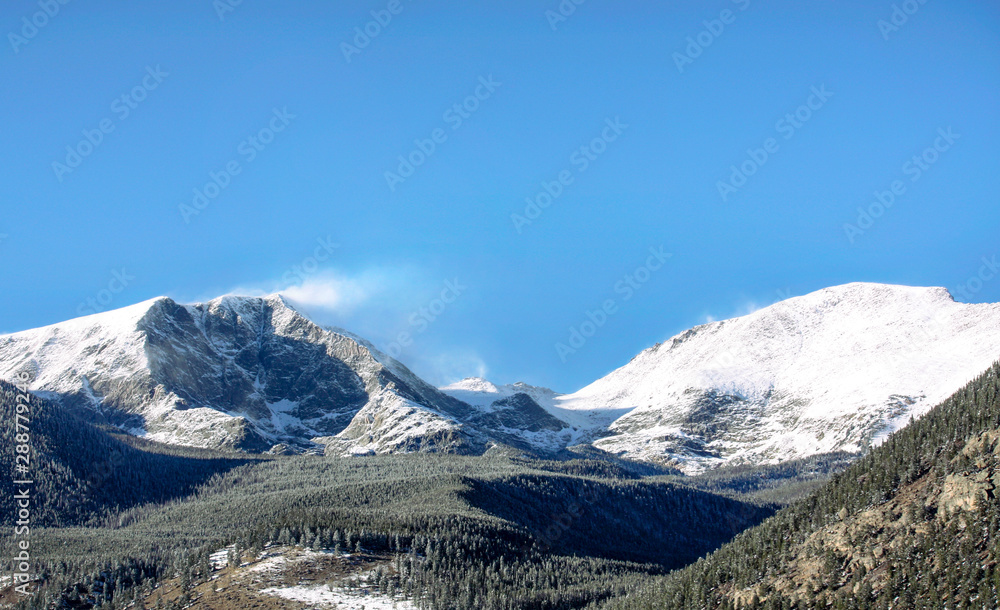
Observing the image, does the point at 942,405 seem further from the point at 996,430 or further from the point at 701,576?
the point at 701,576

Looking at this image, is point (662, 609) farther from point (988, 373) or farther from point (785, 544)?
point (988, 373)

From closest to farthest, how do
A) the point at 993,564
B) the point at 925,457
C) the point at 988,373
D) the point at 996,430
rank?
the point at 993,564 < the point at 996,430 < the point at 925,457 < the point at 988,373

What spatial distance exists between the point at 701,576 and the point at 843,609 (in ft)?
160

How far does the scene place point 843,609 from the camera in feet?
491

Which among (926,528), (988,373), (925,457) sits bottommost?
(926,528)

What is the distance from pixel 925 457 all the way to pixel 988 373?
33.8 m

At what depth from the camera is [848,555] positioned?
16238cm

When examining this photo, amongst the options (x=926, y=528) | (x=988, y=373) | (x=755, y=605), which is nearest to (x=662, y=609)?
(x=755, y=605)

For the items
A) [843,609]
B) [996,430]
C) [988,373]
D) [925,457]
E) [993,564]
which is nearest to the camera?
[993,564]

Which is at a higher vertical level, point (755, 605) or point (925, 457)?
point (925, 457)

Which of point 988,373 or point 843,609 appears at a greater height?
point 988,373

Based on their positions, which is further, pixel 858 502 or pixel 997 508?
pixel 858 502

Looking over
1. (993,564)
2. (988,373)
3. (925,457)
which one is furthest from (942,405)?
(993,564)

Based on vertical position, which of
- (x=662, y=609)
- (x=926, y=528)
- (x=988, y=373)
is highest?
(x=988, y=373)
